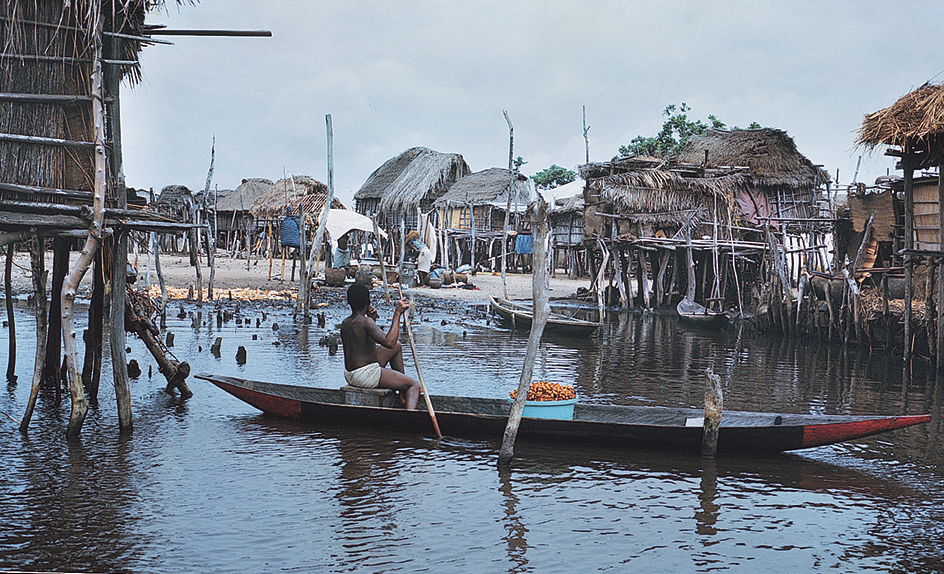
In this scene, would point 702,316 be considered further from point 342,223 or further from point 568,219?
point 568,219

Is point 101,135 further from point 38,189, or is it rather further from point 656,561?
point 656,561

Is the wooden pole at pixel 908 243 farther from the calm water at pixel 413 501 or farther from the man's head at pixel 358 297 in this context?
the man's head at pixel 358 297

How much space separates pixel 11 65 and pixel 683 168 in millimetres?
21432

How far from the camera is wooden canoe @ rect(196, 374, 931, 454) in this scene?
7.32 m

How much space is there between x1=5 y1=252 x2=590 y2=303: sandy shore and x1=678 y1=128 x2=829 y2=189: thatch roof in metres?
7.86

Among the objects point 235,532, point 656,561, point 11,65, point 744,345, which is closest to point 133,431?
point 235,532

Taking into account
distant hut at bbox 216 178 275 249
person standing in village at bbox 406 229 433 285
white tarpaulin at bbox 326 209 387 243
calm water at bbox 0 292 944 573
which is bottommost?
calm water at bbox 0 292 944 573

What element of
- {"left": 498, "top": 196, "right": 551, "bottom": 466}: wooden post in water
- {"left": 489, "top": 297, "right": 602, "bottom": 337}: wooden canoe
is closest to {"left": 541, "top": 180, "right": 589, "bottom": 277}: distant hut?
{"left": 489, "top": 297, "right": 602, "bottom": 337}: wooden canoe

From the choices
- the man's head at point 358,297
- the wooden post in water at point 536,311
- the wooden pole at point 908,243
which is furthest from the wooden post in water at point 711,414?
the wooden pole at point 908,243

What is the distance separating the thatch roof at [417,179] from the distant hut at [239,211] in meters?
5.74

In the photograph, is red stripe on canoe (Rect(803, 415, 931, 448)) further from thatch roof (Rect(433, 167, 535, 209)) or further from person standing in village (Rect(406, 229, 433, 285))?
thatch roof (Rect(433, 167, 535, 209))

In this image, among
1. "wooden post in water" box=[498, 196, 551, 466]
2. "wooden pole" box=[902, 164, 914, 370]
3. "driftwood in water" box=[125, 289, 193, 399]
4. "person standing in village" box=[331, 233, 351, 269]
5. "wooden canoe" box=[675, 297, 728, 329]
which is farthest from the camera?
"person standing in village" box=[331, 233, 351, 269]

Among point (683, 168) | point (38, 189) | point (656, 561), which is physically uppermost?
point (683, 168)

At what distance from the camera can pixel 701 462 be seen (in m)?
7.61
